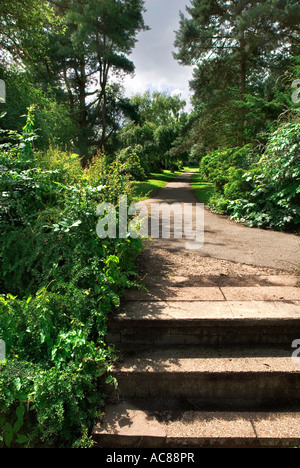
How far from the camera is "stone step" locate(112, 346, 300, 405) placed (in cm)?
231

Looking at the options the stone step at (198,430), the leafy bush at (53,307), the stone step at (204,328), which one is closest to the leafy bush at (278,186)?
the leafy bush at (53,307)

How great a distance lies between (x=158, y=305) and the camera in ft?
9.66

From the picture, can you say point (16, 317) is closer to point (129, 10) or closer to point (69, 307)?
point (69, 307)

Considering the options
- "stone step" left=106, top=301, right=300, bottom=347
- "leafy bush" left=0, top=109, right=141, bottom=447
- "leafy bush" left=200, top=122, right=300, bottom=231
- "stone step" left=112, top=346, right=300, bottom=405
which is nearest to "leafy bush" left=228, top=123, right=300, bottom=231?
"leafy bush" left=200, top=122, right=300, bottom=231

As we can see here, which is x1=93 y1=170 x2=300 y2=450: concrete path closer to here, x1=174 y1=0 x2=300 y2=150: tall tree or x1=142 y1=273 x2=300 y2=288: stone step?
x1=142 y1=273 x2=300 y2=288: stone step

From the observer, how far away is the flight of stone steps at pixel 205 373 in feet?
6.66

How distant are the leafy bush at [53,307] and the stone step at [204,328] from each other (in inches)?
8.2

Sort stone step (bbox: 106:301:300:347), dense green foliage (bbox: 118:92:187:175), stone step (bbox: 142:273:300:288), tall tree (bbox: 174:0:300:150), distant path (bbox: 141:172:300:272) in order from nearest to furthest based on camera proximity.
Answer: stone step (bbox: 106:301:300:347)
stone step (bbox: 142:273:300:288)
distant path (bbox: 141:172:300:272)
tall tree (bbox: 174:0:300:150)
dense green foliage (bbox: 118:92:187:175)

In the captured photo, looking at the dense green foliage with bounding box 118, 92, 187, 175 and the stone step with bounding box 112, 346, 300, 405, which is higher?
the dense green foliage with bounding box 118, 92, 187, 175

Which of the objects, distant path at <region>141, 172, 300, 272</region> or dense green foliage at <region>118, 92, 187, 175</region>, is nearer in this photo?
distant path at <region>141, 172, 300, 272</region>

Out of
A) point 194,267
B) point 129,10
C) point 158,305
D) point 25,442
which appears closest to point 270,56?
point 129,10

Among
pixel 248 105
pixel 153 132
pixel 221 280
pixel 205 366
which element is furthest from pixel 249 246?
pixel 153 132
